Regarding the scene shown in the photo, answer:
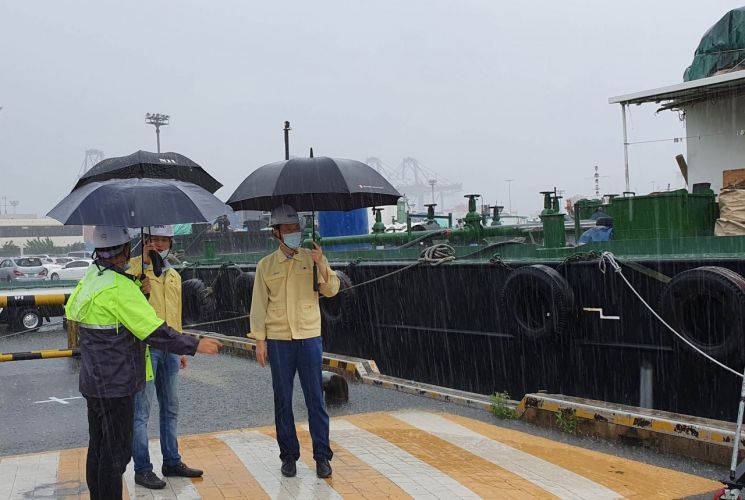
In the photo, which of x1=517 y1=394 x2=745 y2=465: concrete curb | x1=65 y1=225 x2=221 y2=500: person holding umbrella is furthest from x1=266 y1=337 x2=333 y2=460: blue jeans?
x1=517 y1=394 x2=745 y2=465: concrete curb

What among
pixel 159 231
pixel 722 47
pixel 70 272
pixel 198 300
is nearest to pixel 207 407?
pixel 159 231

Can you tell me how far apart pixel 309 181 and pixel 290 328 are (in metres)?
1.02

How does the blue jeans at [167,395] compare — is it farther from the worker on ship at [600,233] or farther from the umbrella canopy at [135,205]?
the worker on ship at [600,233]

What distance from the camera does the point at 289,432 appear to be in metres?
5.41

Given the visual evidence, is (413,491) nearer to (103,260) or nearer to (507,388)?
(103,260)

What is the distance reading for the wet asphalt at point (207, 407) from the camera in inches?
272

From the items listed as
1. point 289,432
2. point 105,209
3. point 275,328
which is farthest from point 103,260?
point 289,432

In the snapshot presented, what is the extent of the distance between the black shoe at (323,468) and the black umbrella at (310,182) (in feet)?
3.92

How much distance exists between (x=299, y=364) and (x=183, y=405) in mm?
3869

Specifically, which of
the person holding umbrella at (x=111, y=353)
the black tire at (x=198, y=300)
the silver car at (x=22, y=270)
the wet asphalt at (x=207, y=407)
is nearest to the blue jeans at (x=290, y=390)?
the person holding umbrella at (x=111, y=353)

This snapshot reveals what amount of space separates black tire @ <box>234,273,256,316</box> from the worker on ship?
648 cm

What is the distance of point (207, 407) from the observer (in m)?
8.69

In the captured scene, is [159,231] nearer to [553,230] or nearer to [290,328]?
[290,328]

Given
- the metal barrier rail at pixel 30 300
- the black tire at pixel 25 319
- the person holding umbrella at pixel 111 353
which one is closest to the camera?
the person holding umbrella at pixel 111 353
